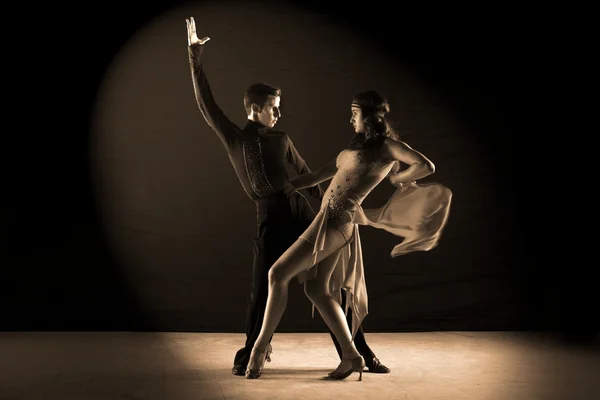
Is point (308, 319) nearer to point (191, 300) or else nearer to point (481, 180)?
point (191, 300)

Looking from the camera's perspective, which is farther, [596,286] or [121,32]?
[596,286]

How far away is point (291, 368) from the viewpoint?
5.85 meters

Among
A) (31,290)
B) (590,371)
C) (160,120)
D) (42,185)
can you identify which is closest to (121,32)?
(160,120)

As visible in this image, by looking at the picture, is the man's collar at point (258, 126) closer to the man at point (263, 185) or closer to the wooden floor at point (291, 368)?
the man at point (263, 185)

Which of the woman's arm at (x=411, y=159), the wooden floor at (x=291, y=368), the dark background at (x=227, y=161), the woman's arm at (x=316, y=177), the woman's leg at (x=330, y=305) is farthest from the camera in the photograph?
the dark background at (x=227, y=161)

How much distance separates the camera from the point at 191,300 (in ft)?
24.1

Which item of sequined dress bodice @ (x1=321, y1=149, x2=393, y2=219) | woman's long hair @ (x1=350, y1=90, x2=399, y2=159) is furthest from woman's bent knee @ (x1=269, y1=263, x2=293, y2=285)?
woman's long hair @ (x1=350, y1=90, x2=399, y2=159)

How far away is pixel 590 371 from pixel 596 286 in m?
1.98

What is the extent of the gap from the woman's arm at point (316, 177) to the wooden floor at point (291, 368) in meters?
1.01

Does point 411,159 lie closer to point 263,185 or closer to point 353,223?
point 353,223

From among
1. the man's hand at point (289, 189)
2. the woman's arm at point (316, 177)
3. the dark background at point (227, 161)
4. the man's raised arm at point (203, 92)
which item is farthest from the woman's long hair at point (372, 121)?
the dark background at point (227, 161)

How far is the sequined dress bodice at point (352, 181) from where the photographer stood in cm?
542

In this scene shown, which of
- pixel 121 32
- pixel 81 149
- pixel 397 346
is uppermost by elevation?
pixel 121 32

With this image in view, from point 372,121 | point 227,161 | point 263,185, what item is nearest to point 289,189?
point 263,185
